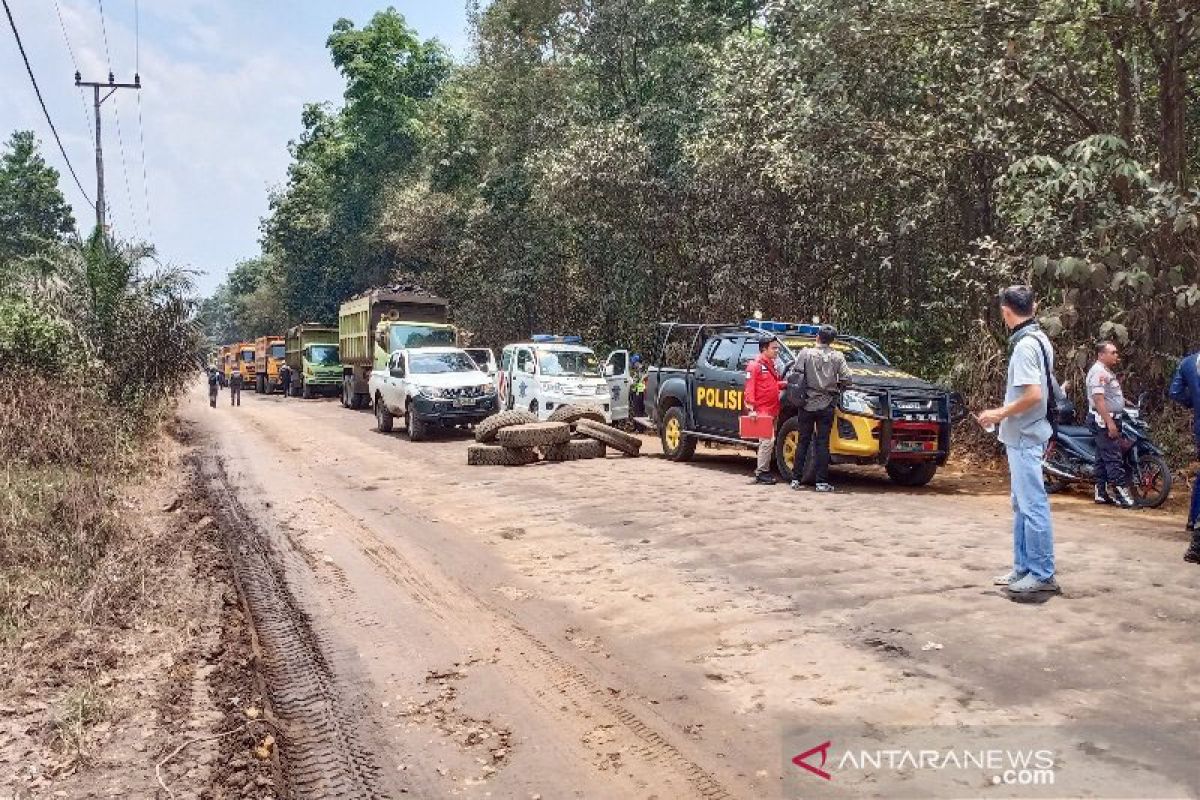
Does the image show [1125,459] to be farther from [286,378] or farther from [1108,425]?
[286,378]

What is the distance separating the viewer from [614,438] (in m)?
14.3

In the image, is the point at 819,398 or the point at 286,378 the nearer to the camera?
the point at 819,398

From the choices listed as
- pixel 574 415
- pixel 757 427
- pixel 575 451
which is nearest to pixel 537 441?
pixel 575 451

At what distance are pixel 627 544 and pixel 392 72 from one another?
117ft

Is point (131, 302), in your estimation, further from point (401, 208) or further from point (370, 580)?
point (401, 208)

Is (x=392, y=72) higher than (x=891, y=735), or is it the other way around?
(x=392, y=72)

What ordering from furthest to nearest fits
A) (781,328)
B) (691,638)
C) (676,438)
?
1. (676,438)
2. (781,328)
3. (691,638)

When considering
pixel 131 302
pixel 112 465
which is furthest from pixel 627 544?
pixel 131 302

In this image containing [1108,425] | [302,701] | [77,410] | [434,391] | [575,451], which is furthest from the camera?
[434,391]

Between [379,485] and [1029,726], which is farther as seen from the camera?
[379,485]

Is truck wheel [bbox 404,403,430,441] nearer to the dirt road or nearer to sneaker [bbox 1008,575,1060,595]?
the dirt road

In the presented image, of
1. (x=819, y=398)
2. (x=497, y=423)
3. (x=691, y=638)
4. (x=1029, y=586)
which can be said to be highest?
(x=819, y=398)

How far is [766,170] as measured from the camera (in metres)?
15.4

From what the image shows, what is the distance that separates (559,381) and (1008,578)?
1164 centimetres
